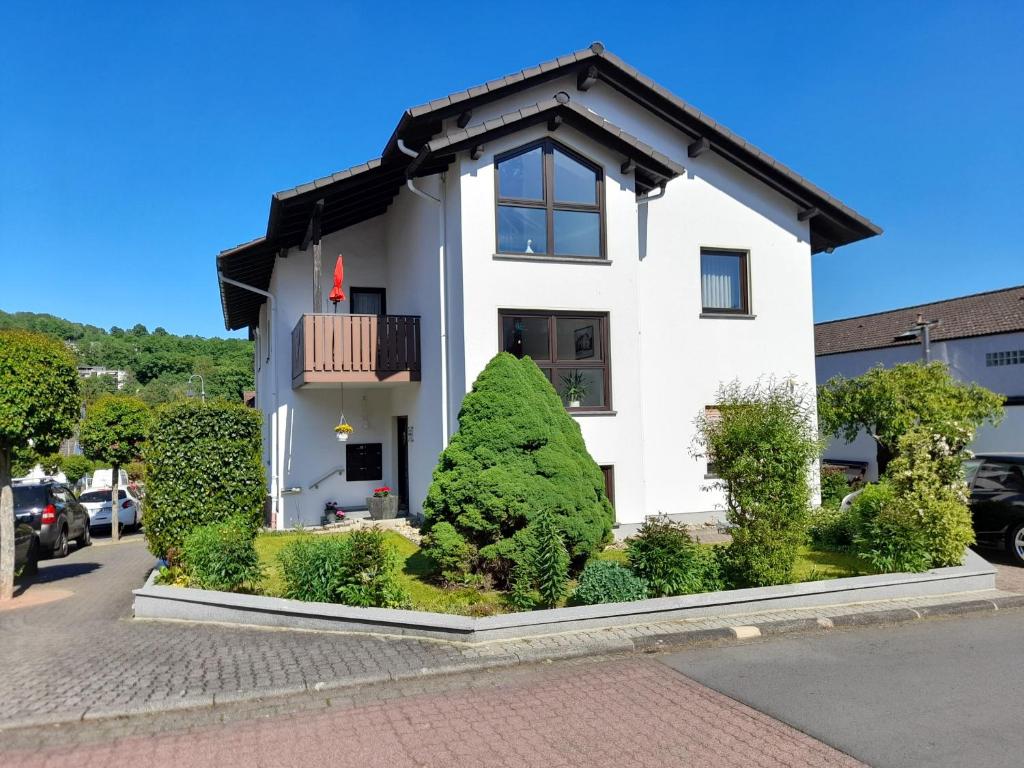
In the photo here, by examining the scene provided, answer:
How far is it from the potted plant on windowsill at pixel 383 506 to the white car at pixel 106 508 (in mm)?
10218

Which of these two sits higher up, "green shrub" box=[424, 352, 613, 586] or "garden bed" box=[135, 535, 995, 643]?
"green shrub" box=[424, 352, 613, 586]

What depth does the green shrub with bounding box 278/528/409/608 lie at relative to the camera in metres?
7.49

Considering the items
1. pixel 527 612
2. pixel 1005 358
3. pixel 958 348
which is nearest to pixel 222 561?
pixel 527 612

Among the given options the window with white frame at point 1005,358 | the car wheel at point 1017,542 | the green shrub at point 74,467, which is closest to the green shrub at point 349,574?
the car wheel at point 1017,542

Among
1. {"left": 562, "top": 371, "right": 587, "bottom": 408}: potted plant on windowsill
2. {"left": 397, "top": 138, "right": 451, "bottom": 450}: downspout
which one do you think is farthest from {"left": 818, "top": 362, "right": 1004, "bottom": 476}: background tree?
{"left": 397, "top": 138, "right": 451, "bottom": 450}: downspout

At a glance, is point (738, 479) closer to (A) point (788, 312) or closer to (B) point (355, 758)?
(B) point (355, 758)

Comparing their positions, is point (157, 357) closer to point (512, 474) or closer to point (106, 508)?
point (106, 508)

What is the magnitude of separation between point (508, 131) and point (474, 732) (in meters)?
10.2

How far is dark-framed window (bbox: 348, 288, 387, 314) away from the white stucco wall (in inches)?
534

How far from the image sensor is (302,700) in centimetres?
554

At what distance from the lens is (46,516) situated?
50.6ft

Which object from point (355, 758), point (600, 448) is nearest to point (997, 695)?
point (355, 758)

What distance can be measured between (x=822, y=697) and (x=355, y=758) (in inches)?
139

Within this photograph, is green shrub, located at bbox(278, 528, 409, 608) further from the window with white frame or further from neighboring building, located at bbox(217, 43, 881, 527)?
the window with white frame
